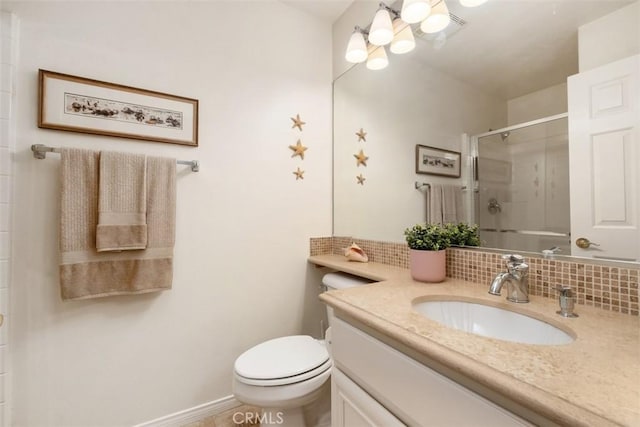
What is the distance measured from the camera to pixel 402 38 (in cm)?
132

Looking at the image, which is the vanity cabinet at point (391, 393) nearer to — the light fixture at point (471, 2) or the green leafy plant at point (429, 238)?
the green leafy plant at point (429, 238)

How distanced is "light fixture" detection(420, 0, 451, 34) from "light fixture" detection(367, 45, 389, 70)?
0.29 m

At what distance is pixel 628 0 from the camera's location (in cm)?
71

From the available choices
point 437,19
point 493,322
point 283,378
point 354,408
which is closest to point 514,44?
point 437,19

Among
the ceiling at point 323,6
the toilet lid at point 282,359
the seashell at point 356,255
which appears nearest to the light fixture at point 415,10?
the ceiling at point 323,6

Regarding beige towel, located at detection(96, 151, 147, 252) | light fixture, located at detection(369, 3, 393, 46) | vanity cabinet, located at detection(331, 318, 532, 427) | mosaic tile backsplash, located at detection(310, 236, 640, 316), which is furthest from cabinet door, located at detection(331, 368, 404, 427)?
light fixture, located at detection(369, 3, 393, 46)

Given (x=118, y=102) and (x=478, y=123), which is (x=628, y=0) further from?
(x=118, y=102)

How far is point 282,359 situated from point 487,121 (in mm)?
1320

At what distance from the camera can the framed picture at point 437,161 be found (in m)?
1.17

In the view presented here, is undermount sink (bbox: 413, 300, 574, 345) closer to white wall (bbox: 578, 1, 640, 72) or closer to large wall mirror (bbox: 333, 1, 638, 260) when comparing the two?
large wall mirror (bbox: 333, 1, 638, 260)

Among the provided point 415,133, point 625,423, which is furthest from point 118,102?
point 625,423

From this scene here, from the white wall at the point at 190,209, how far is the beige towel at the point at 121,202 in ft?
0.37

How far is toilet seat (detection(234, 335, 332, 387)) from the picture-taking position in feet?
3.50

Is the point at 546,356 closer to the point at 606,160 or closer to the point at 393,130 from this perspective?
the point at 606,160
